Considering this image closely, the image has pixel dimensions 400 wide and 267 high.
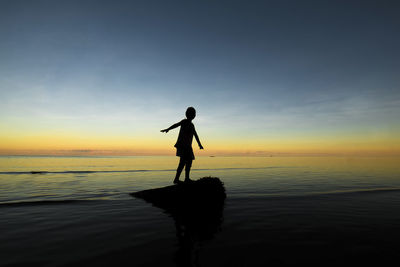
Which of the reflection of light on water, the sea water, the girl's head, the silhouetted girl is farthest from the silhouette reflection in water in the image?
the girl's head

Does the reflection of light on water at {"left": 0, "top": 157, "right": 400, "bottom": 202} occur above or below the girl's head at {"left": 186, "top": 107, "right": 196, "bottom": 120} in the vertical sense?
below

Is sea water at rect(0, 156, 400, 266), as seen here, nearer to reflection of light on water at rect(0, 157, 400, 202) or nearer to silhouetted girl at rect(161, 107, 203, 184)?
silhouetted girl at rect(161, 107, 203, 184)

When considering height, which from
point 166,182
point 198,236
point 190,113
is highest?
point 190,113

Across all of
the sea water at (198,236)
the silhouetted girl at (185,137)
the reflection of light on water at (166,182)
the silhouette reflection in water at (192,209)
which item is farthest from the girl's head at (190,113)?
the reflection of light on water at (166,182)

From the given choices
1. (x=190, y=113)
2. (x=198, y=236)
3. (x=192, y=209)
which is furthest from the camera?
(x=190, y=113)

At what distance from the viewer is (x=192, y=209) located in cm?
762

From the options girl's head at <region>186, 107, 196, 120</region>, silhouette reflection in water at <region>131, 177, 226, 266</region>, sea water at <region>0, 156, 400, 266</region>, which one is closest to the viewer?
sea water at <region>0, 156, 400, 266</region>

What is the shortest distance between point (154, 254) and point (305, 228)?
13.4ft

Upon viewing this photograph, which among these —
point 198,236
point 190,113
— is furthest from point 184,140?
point 198,236

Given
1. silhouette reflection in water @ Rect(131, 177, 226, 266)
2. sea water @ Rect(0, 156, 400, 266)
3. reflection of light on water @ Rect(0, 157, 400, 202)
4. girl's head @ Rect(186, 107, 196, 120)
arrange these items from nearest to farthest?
sea water @ Rect(0, 156, 400, 266), silhouette reflection in water @ Rect(131, 177, 226, 266), girl's head @ Rect(186, 107, 196, 120), reflection of light on water @ Rect(0, 157, 400, 202)

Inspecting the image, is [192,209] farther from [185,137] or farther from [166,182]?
[166,182]

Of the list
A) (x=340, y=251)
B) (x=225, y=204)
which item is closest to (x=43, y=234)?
(x=225, y=204)

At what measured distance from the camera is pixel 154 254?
3748 millimetres

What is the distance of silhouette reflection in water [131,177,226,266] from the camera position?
4055mm
